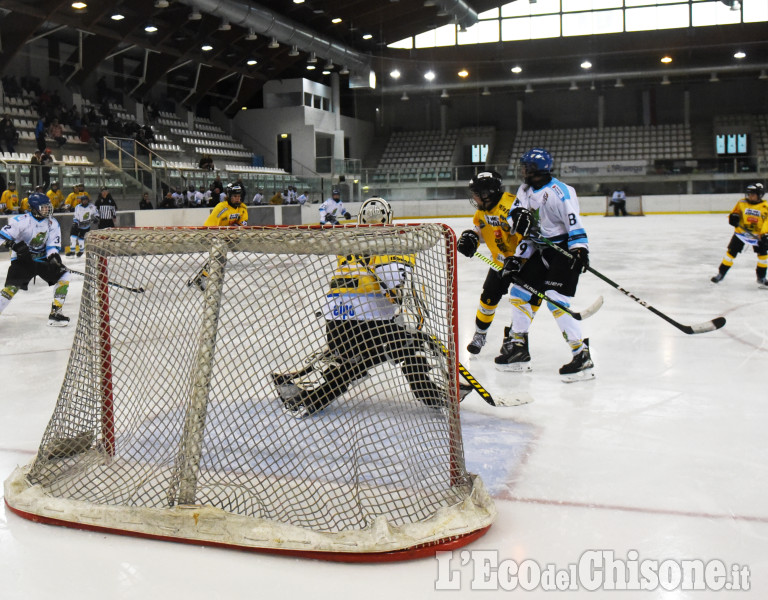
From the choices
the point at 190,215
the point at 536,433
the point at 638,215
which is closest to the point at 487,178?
the point at 536,433

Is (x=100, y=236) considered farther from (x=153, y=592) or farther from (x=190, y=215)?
(x=190, y=215)

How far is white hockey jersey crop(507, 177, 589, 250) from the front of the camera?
407cm

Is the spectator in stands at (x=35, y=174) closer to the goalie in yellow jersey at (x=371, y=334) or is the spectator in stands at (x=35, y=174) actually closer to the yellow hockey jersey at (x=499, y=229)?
the yellow hockey jersey at (x=499, y=229)

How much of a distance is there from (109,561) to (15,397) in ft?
6.88

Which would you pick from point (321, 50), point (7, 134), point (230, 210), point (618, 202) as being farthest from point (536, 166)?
point (321, 50)

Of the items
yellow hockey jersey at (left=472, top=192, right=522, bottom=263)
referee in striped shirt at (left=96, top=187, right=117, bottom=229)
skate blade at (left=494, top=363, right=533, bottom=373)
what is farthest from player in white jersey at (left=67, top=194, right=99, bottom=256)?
skate blade at (left=494, top=363, right=533, bottom=373)

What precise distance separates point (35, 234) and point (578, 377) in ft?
14.2

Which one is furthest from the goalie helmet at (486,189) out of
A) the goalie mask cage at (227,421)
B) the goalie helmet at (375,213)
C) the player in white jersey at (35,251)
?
the player in white jersey at (35,251)

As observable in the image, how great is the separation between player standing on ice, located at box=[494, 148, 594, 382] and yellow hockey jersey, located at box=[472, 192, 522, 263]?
109mm

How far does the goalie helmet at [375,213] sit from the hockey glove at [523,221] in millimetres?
895

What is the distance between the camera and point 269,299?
99.2 inches

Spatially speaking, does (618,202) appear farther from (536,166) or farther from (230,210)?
(536,166)

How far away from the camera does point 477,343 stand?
4.69 metres

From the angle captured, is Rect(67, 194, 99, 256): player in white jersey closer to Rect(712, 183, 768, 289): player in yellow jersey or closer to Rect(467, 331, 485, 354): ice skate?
Rect(467, 331, 485, 354): ice skate
